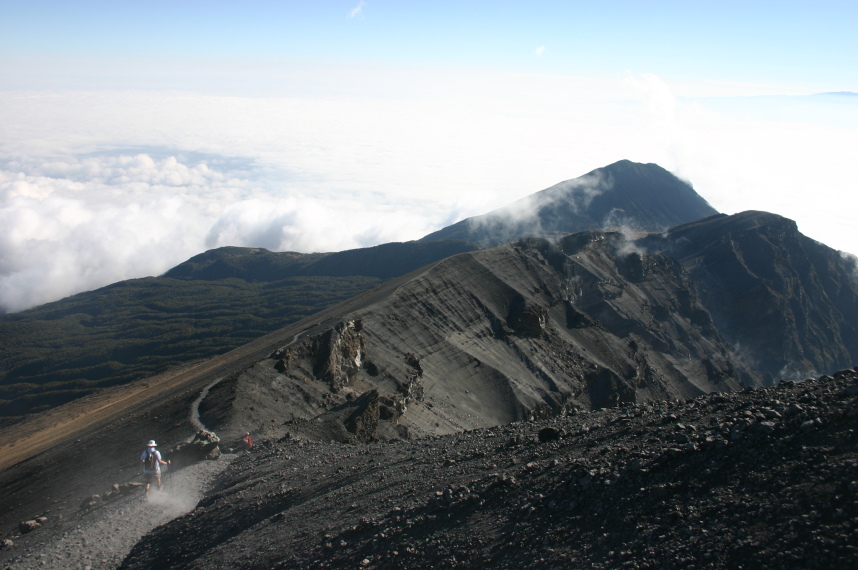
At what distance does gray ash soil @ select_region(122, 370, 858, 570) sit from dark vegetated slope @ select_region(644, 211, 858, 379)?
431 feet

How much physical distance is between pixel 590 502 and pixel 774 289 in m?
156

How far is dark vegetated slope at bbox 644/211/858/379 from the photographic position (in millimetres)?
137625

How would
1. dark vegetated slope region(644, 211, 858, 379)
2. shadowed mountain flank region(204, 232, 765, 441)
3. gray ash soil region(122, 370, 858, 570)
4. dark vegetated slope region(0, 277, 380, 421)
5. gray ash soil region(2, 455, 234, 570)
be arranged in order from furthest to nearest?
1. dark vegetated slope region(0, 277, 380, 421)
2. dark vegetated slope region(644, 211, 858, 379)
3. shadowed mountain flank region(204, 232, 765, 441)
4. gray ash soil region(2, 455, 234, 570)
5. gray ash soil region(122, 370, 858, 570)

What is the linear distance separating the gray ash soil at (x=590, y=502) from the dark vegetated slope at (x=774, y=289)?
131250mm

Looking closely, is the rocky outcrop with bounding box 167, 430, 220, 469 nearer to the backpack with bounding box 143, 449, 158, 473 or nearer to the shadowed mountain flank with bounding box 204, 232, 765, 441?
the backpack with bounding box 143, 449, 158, 473

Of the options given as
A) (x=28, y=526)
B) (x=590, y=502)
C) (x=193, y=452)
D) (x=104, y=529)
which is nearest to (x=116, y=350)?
(x=193, y=452)

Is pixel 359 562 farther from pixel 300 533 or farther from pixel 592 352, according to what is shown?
pixel 592 352

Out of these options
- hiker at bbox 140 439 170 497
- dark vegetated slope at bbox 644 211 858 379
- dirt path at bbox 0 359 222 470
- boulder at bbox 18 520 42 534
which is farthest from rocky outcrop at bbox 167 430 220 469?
dark vegetated slope at bbox 644 211 858 379

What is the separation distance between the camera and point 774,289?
147 meters

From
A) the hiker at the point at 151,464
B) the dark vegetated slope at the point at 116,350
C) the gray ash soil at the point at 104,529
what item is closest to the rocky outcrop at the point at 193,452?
the gray ash soil at the point at 104,529

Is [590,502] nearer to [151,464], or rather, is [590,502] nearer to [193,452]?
[151,464]

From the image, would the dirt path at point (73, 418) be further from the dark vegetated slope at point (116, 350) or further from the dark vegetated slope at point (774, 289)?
the dark vegetated slope at point (774, 289)

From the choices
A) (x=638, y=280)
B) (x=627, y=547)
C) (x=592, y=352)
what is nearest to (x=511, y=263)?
(x=592, y=352)

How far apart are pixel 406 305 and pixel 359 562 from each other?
55.1 m
